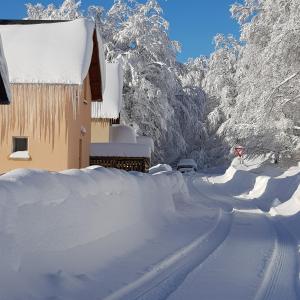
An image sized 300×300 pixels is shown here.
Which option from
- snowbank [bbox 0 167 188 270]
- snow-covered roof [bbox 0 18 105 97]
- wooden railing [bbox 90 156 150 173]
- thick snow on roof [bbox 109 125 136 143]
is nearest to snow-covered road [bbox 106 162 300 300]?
snowbank [bbox 0 167 188 270]

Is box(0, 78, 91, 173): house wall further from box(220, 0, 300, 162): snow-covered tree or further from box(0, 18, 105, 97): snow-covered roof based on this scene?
box(220, 0, 300, 162): snow-covered tree

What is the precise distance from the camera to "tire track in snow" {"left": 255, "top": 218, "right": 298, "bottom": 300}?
6.24 metres

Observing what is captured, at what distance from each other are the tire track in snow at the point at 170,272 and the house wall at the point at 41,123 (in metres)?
8.40

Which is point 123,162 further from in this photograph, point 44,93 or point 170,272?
point 170,272

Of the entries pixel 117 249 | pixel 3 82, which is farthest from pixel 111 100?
pixel 117 249

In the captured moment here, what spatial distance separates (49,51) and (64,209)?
38.0 ft

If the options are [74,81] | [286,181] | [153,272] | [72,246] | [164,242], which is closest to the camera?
[153,272]

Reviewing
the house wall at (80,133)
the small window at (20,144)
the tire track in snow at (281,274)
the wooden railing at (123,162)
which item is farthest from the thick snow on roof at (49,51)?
the tire track in snow at (281,274)

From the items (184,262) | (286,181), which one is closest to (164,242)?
(184,262)

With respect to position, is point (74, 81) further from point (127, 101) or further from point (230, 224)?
point (127, 101)

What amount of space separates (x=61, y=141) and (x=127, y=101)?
48.9 feet

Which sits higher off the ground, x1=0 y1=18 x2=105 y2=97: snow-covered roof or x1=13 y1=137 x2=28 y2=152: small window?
x1=0 y1=18 x2=105 y2=97: snow-covered roof

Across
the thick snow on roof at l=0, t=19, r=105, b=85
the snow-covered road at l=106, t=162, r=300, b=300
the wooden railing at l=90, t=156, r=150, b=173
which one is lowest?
the wooden railing at l=90, t=156, r=150, b=173

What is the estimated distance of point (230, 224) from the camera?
13.2 metres
